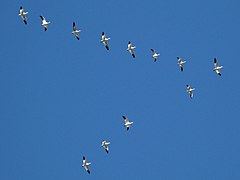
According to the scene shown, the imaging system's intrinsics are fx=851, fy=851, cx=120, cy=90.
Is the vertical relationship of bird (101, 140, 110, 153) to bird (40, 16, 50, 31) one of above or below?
below

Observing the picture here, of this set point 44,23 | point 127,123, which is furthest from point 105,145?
point 44,23

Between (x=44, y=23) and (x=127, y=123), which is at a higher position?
(x=44, y=23)

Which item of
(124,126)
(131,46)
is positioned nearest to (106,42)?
(131,46)

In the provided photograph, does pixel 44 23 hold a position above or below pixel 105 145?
above

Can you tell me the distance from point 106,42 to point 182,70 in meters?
10.4

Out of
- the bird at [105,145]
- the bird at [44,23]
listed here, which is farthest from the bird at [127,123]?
the bird at [44,23]

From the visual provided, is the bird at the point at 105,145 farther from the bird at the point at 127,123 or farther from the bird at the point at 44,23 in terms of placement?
the bird at the point at 44,23

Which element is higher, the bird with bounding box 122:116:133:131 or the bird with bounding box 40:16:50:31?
the bird with bounding box 40:16:50:31

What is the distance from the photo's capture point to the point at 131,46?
96062 millimetres

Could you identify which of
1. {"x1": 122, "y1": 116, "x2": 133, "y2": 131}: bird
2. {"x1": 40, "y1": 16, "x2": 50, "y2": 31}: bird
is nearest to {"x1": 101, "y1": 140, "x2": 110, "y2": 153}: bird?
{"x1": 122, "y1": 116, "x2": 133, "y2": 131}: bird

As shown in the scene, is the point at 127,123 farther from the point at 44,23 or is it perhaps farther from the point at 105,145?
the point at 44,23

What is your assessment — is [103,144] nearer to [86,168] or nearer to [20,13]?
[86,168]

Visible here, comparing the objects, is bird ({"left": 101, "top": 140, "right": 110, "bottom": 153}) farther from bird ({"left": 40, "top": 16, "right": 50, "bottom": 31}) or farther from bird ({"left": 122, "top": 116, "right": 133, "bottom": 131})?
bird ({"left": 40, "top": 16, "right": 50, "bottom": 31})

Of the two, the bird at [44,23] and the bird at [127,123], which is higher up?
the bird at [44,23]
